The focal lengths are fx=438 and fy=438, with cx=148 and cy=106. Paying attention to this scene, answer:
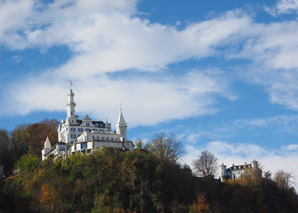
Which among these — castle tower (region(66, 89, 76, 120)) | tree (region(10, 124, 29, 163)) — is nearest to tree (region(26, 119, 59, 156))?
tree (region(10, 124, 29, 163))

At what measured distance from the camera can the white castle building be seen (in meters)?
69.0

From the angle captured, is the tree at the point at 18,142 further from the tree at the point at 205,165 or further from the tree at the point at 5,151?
the tree at the point at 205,165

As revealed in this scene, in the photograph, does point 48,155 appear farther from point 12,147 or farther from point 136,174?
point 136,174

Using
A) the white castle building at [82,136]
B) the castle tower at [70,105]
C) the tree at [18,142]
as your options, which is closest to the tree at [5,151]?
the tree at [18,142]

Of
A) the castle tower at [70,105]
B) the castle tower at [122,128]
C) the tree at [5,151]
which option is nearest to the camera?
the tree at [5,151]

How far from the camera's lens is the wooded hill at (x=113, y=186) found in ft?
178

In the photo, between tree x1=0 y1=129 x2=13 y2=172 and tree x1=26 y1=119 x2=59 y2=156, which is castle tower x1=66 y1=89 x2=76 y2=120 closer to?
tree x1=26 y1=119 x2=59 y2=156

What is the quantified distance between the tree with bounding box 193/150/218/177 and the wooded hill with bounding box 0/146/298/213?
400 inches

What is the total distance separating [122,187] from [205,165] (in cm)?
2607

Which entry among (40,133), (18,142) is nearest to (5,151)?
(18,142)

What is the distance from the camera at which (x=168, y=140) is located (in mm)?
72438

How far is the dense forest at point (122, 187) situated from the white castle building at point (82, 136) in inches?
193

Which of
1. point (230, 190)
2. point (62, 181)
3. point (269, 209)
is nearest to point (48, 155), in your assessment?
point (62, 181)

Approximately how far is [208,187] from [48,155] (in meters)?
27.4
